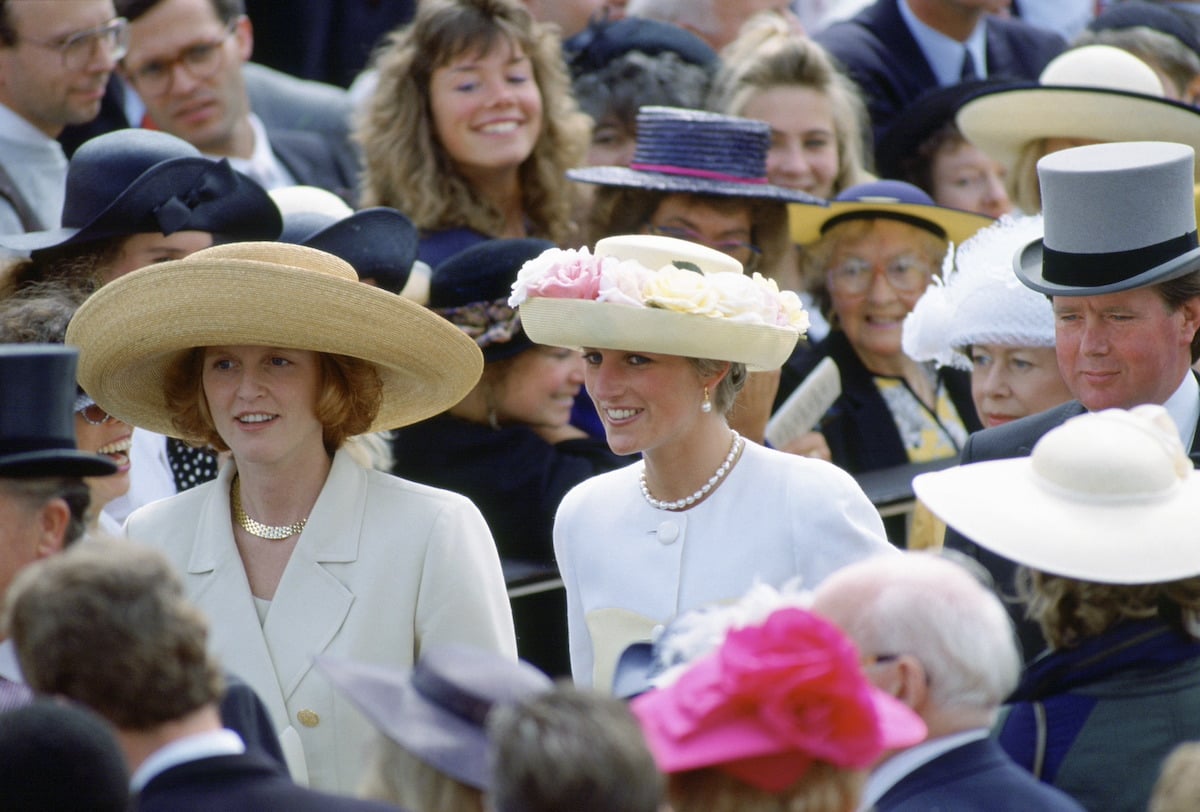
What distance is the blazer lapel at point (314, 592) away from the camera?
4168mm

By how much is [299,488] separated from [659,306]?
1.02m

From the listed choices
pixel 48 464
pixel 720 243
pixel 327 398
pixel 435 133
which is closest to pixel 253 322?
pixel 327 398

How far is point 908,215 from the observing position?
6555 millimetres

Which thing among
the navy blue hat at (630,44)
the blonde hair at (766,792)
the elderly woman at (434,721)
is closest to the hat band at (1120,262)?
the blonde hair at (766,792)

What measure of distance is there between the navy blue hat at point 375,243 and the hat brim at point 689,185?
105 cm

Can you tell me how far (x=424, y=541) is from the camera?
4227 mm

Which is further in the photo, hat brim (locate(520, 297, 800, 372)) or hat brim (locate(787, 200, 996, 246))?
hat brim (locate(787, 200, 996, 246))

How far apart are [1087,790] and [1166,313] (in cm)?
164

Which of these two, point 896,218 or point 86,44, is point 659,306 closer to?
point 896,218

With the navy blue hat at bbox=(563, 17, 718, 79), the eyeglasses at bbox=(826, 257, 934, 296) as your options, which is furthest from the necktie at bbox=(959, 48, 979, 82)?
the eyeglasses at bbox=(826, 257, 934, 296)

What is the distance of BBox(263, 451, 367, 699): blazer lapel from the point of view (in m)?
4.17

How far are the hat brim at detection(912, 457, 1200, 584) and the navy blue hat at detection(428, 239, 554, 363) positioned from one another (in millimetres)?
2259

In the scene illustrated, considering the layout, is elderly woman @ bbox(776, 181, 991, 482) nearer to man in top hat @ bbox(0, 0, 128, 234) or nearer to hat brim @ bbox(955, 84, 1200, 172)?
hat brim @ bbox(955, 84, 1200, 172)

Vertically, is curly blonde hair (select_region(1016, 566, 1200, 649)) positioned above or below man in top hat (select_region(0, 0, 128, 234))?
above
